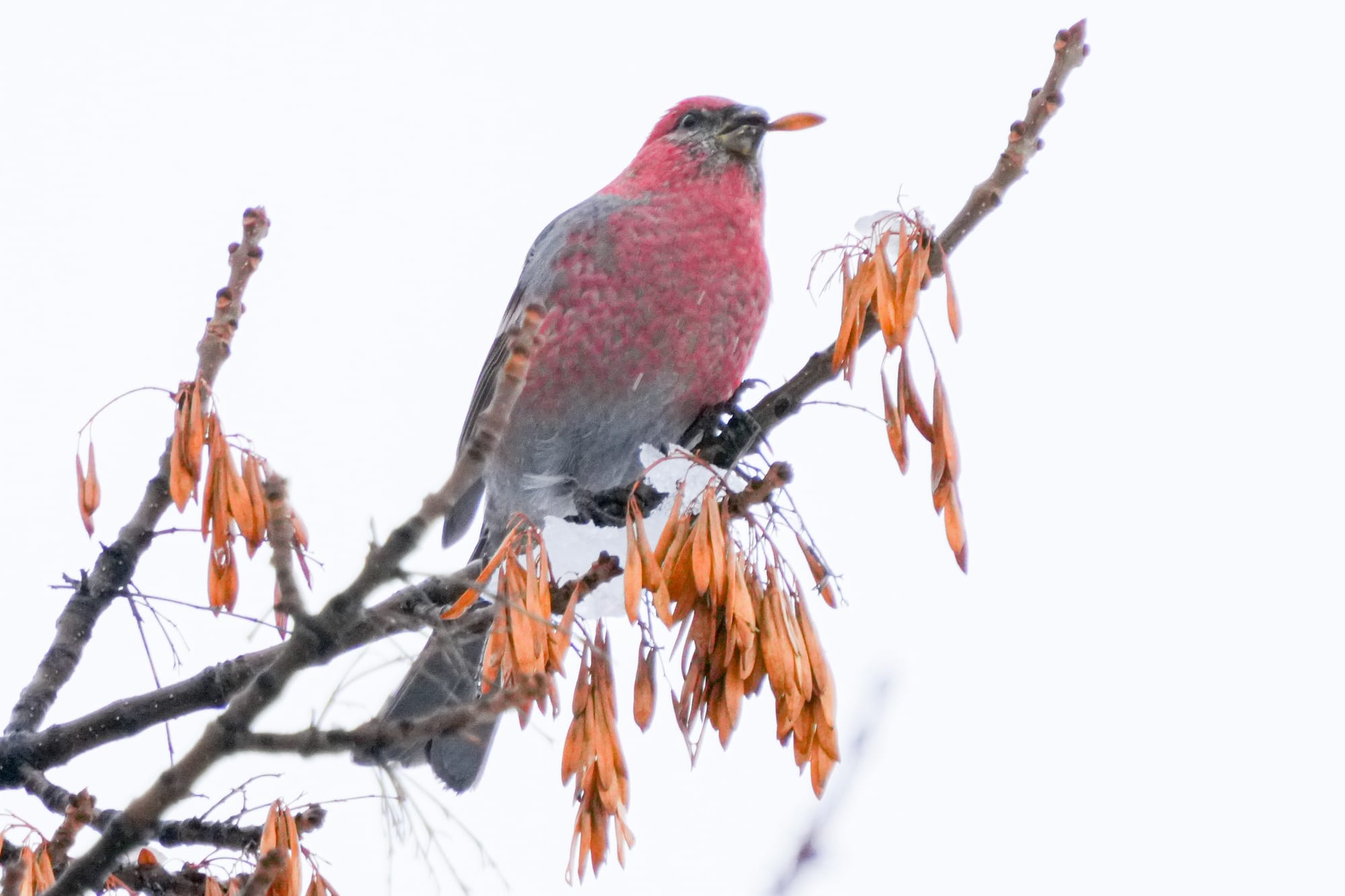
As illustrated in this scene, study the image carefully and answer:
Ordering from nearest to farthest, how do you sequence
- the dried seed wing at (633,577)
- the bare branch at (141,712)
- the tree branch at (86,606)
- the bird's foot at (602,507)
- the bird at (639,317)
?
the dried seed wing at (633,577) < the bare branch at (141,712) < the tree branch at (86,606) < the bird's foot at (602,507) < the bird at (639,317)

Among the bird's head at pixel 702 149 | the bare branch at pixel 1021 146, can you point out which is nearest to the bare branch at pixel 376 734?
the bare branch at pixel 1021 146

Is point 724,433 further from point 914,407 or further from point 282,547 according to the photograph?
point 282,547

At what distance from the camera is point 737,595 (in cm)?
175

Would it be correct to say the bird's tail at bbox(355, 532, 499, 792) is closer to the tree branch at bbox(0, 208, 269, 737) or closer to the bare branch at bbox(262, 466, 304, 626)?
the tree branch at bbox(0, 208, 269, 737)

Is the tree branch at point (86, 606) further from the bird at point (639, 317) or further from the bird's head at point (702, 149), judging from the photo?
the bird's head at point (702, 149)

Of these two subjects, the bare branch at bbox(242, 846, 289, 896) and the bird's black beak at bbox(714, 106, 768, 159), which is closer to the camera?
the bare branch at bbox(242, 846, 289, 896)

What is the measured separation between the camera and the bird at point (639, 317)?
354 cm

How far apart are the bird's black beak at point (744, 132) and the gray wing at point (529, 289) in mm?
312

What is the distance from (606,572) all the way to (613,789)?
10.1 inches

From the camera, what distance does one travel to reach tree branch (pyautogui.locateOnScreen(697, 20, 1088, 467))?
1.82 m

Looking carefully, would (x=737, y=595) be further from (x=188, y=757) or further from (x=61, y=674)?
(x=61, y=674)

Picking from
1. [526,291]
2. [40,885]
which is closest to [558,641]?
[40,885]

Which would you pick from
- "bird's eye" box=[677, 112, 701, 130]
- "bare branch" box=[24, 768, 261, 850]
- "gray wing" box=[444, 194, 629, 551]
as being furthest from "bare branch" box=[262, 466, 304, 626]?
"bird's eye" box=[677, 112, 701, 130]

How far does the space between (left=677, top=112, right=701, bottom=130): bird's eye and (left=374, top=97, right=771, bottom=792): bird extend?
4 cm
